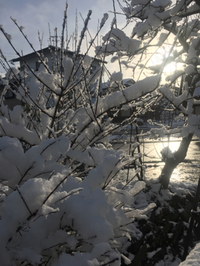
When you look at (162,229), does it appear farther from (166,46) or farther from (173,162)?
(166,46)

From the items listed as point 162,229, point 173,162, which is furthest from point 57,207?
point 173,162

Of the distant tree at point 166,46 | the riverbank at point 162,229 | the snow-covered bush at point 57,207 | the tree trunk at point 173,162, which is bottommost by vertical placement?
the riverbank at point 162,229

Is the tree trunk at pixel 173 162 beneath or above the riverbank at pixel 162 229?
above

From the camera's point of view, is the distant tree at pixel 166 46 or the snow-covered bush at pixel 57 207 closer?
the snow-covered bush at pixel 57 207

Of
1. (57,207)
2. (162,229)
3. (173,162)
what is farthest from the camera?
(173,162)

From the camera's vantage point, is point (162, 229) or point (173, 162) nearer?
point (162, 229)

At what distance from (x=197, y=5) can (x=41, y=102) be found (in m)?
2.56

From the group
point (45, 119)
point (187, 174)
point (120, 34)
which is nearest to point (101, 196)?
point (45, 119)

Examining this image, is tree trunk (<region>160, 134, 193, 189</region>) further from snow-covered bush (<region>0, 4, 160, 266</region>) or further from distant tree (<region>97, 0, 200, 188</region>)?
snow-covered bush (<region>0, 4, 160, 266</region>)

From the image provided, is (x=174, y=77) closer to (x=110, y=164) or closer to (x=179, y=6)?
(x=179, y=6)

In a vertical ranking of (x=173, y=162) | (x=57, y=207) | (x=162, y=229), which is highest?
(x=57, y=207)

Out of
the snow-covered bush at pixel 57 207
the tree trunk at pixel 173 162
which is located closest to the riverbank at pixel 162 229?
the tree trunk at pixel 173 162

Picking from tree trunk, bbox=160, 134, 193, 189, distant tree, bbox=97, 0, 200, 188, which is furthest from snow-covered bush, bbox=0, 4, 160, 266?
tree trunk, bbox=160, 134, 193, 189

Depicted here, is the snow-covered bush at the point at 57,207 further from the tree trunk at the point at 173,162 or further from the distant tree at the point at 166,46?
the tree trunk at the point at 173,162
